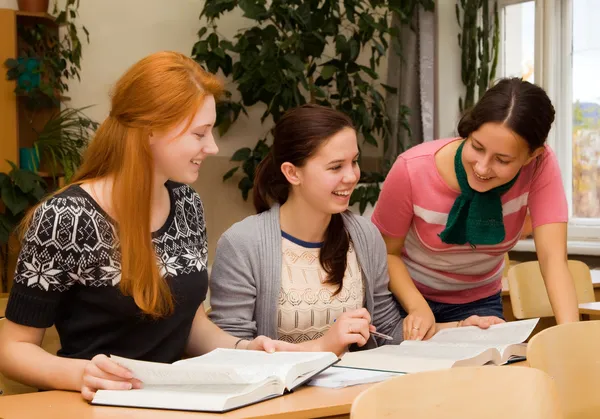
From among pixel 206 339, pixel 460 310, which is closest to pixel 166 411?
pixel 206 339

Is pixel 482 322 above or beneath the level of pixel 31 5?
beneath

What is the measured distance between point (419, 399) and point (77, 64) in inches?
127

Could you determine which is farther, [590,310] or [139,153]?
[590,310]

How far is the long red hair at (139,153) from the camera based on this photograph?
1606 millimetres

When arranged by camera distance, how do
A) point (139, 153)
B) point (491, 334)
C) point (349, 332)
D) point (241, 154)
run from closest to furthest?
point (139, 153)
point (349, 332)
point (491, 334)
point (241, 154)

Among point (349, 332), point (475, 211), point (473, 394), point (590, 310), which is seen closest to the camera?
point (473, 394)

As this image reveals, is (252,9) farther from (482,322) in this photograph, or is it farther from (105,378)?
(105,378)

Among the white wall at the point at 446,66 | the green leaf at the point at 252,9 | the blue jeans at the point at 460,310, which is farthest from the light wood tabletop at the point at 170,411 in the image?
the white wall at the point at 446,66

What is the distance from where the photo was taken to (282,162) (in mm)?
2164

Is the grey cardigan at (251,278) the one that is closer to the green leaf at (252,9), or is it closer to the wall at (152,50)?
the green leaf at (252,9)

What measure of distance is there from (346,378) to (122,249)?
50 centimetres

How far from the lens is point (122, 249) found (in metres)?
1.61

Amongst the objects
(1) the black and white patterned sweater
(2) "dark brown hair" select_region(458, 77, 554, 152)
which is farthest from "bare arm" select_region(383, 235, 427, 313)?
(1) the black and white patterned sweater

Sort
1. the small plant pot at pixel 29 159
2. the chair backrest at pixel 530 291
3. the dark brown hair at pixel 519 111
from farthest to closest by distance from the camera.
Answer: the small plant pot at pixel 29 159 < the chair backrest at pixel 530 291 < the dark brown hair at pixel 519 111
